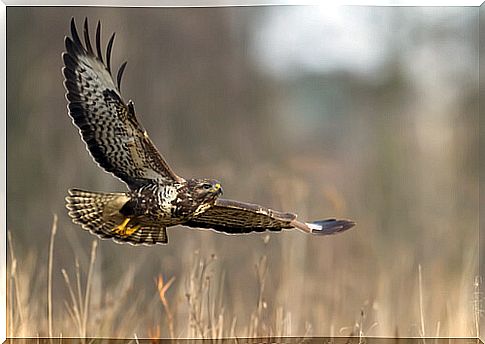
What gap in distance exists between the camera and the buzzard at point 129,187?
13.1ft

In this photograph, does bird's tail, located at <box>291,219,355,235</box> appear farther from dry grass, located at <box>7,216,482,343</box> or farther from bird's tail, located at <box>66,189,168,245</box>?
bird's tail, located at <box>66,189,168,245</box>

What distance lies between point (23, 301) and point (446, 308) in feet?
6.08

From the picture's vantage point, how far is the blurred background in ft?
13.5

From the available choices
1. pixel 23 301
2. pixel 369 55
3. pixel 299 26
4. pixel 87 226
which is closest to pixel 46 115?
pixel 87 226

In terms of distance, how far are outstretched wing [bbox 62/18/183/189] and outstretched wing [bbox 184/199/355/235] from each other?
22cm

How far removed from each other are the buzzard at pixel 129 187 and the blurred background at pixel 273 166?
0.05m

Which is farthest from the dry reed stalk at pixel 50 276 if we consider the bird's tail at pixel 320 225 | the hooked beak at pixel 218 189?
the bird's tail at pixel 320 225

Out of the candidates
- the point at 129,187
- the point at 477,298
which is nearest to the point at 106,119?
the point at 129,187

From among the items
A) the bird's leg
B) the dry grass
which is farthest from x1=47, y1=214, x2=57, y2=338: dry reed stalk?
the bird's leg

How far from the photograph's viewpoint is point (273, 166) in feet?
13.5

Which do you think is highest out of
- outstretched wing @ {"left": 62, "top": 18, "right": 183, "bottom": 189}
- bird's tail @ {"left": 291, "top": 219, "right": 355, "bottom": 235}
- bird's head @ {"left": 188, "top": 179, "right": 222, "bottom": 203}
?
outstretched wing @ {"left": 62, "top": 18, "right": 183, "bottom": 189}

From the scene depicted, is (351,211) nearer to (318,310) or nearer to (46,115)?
(318,310)

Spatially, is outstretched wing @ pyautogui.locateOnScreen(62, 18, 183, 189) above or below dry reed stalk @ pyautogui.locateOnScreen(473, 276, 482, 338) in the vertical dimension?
above

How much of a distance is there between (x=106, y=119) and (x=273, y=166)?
749mm
